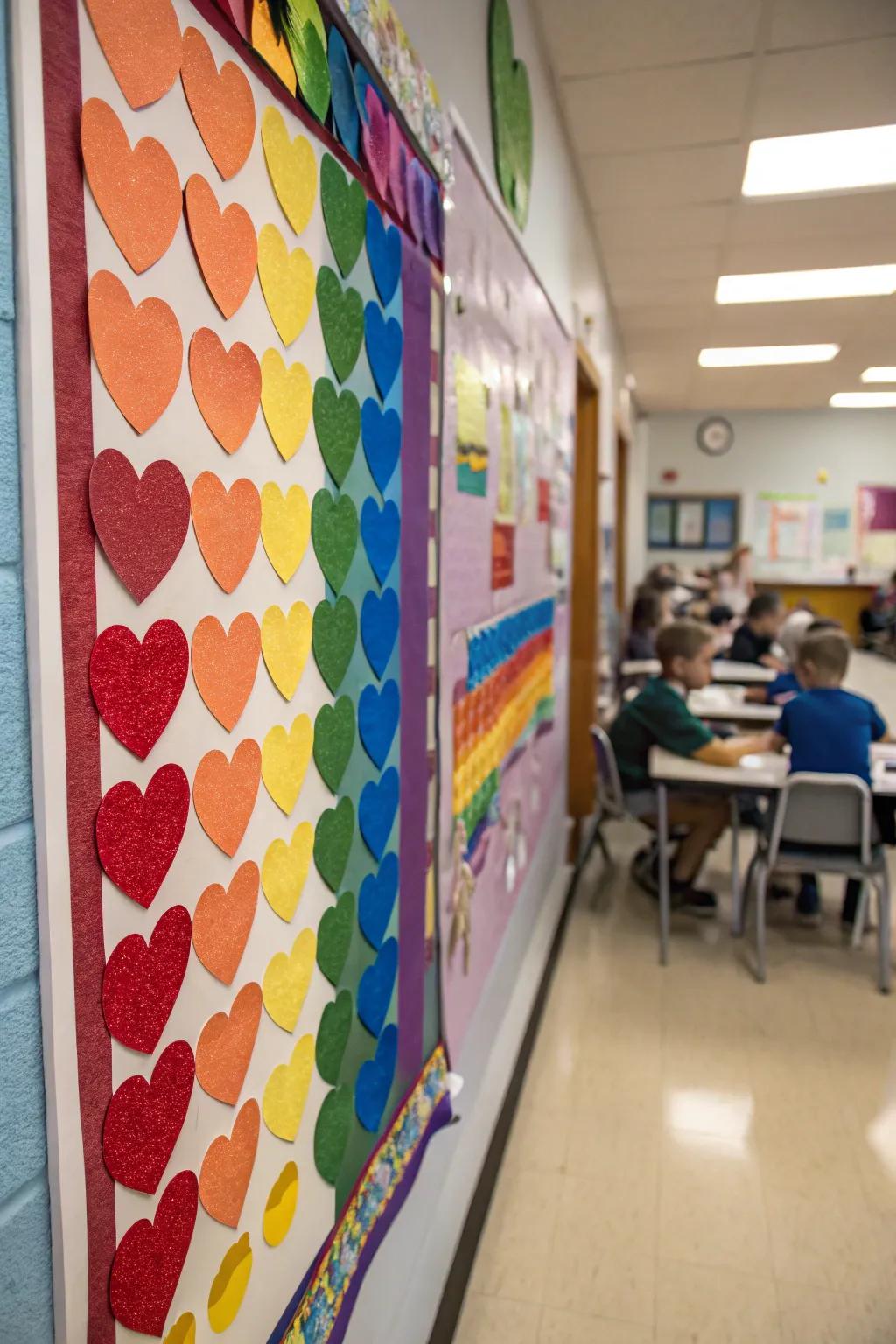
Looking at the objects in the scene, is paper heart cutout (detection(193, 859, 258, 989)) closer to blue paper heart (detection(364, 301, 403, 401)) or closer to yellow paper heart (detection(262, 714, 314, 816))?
yellow paper heart (detection(262, 714, 314, 816))

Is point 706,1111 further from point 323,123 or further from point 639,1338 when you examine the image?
point 323,123

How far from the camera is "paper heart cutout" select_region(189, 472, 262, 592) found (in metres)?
0.77

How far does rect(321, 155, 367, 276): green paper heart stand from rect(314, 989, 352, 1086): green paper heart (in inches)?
34.7

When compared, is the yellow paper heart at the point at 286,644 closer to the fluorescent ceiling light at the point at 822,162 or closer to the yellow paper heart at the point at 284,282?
the yellow paper heart at the point at 284,282

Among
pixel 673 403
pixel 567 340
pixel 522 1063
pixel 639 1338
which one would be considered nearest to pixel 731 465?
pixel 673 403

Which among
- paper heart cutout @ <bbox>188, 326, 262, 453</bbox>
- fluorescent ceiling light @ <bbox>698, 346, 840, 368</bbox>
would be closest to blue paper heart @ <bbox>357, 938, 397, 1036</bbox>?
paper heart cutout @ <bbox>188, 326, 262, 453</bbox>

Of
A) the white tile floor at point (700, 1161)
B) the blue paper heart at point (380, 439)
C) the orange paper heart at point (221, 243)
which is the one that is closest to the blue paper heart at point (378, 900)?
the blue paper heart at point (380, 439)

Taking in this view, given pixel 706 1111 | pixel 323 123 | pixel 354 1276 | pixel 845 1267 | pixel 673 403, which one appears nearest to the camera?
pixel 323 123

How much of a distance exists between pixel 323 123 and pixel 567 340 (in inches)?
95.5

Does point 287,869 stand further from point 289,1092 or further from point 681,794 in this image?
point 681,794

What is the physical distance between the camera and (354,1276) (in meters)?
1.17

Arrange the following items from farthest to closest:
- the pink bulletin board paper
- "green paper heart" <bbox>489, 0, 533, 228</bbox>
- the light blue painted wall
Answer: "green paper heart" <bbox>489, 0, 533, 228</bbox>
the pink bulletin board paper
the light blue painted wall

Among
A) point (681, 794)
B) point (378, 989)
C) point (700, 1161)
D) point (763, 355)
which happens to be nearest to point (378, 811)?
point (378, 989)

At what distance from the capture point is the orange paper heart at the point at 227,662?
778mm
